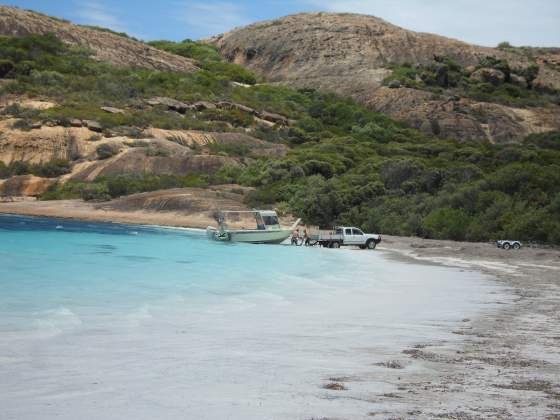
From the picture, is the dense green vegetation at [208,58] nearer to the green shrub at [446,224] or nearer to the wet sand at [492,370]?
the green shrub at [446,224]

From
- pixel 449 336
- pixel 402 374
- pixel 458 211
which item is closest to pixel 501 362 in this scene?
pixel 402 374

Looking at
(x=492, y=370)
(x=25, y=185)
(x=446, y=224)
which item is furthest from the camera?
(x=25, y=185)

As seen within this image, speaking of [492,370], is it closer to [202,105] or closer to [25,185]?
[25,185]

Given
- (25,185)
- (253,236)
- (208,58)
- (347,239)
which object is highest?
(208,58)

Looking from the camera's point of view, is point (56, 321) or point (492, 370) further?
point (56, 321)

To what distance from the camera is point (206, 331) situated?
12773mm

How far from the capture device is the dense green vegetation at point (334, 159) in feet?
160

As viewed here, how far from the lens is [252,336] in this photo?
1227 centimetres

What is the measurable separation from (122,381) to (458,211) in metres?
42.3

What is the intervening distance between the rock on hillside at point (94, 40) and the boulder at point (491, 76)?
53000mm

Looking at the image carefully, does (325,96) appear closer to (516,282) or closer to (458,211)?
(458,211)

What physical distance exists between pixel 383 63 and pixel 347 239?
11564cm

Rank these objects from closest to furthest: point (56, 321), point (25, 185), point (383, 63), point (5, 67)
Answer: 1. point (56, 321)
2. point (25, 185)
3. point (5, 67)
4. point (383, 63)

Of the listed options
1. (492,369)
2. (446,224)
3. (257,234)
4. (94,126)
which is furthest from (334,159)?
(492,369)
